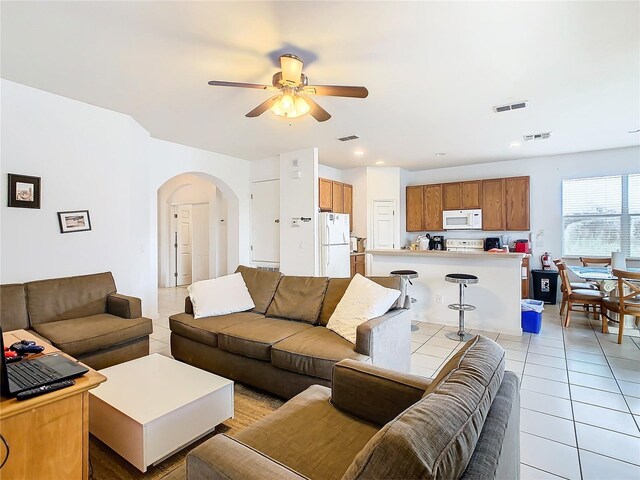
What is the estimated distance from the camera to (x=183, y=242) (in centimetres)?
787

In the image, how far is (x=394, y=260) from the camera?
468cm

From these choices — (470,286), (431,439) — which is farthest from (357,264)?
(431,439)

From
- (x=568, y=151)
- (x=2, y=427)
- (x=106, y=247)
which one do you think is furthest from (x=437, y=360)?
(x=568, y=151)

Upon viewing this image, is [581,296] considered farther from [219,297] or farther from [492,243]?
[219,297]

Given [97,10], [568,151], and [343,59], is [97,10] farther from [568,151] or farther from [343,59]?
[568,151]

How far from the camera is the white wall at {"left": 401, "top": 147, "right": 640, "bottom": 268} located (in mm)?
5348

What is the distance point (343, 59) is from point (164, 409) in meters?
2.76

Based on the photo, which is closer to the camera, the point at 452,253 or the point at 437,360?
the point at 437,360

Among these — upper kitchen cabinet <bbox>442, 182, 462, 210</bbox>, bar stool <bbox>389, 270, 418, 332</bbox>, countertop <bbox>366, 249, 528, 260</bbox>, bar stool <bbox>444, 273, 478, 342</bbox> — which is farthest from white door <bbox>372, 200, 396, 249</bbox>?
bar stool <bbox>444, 273, 478, 342</bbox>

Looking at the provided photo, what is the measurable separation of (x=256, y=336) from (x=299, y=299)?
0.64 meters

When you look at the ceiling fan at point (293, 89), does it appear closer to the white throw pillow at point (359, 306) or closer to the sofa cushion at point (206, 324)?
the white throw pillow at point (359, 306)

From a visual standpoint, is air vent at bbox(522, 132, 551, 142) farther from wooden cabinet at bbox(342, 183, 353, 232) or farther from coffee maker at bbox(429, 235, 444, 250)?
wooden cabinet at bbox(342, 183, 353, 232)

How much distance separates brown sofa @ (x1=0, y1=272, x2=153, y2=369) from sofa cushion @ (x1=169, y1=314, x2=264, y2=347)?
361 millimetres

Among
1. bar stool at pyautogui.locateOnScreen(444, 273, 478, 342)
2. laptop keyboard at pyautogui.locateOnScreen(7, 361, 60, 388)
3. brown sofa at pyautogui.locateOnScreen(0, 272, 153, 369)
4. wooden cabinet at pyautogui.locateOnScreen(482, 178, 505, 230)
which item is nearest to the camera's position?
laptop keyboard at pyautogui.locateOnScreen(7, 361, 60, 388)
